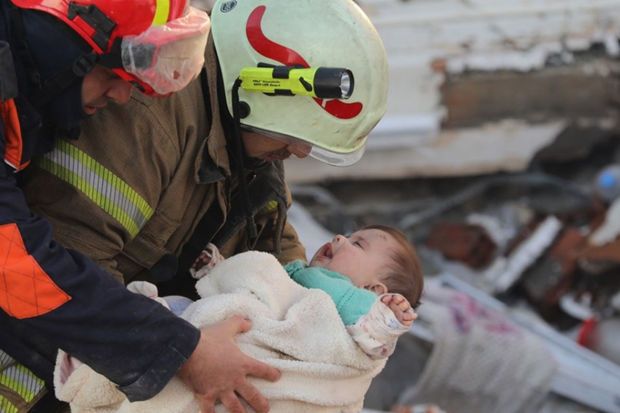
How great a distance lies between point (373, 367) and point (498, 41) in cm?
405

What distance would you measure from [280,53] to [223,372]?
85 centimetres

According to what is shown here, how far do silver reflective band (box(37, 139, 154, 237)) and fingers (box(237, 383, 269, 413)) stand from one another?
481mm

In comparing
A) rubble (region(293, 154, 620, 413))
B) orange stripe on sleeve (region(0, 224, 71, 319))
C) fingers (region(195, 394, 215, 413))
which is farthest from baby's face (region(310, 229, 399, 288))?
rubble (region(293, 154, 620, 413))

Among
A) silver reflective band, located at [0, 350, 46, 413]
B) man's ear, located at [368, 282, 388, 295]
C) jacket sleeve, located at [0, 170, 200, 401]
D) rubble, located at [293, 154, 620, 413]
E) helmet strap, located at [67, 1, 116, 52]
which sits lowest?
rubble, located at [293, 154, 620, 413]

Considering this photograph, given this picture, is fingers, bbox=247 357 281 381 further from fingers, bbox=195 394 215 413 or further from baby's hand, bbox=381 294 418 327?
baby's hand, bbox=381 294 418 327

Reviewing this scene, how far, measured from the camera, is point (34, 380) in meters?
2.52

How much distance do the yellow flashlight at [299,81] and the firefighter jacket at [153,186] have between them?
115mm

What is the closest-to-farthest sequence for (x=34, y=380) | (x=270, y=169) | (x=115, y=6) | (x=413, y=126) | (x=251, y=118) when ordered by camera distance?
(x=115, y=6), (x=34, y=380), (x=251, y=118), (x=270, y=169), (x=413, y=126)

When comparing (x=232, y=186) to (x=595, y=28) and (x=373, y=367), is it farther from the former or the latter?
(x=595, y=28)

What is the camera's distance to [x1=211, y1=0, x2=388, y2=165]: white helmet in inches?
105

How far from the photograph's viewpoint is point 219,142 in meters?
2.69

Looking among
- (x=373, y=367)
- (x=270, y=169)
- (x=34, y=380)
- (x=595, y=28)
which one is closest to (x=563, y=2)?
(x=595, y=28)

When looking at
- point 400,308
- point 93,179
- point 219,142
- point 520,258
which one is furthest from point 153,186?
point 520,258

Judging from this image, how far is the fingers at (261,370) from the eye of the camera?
239 centimetres
